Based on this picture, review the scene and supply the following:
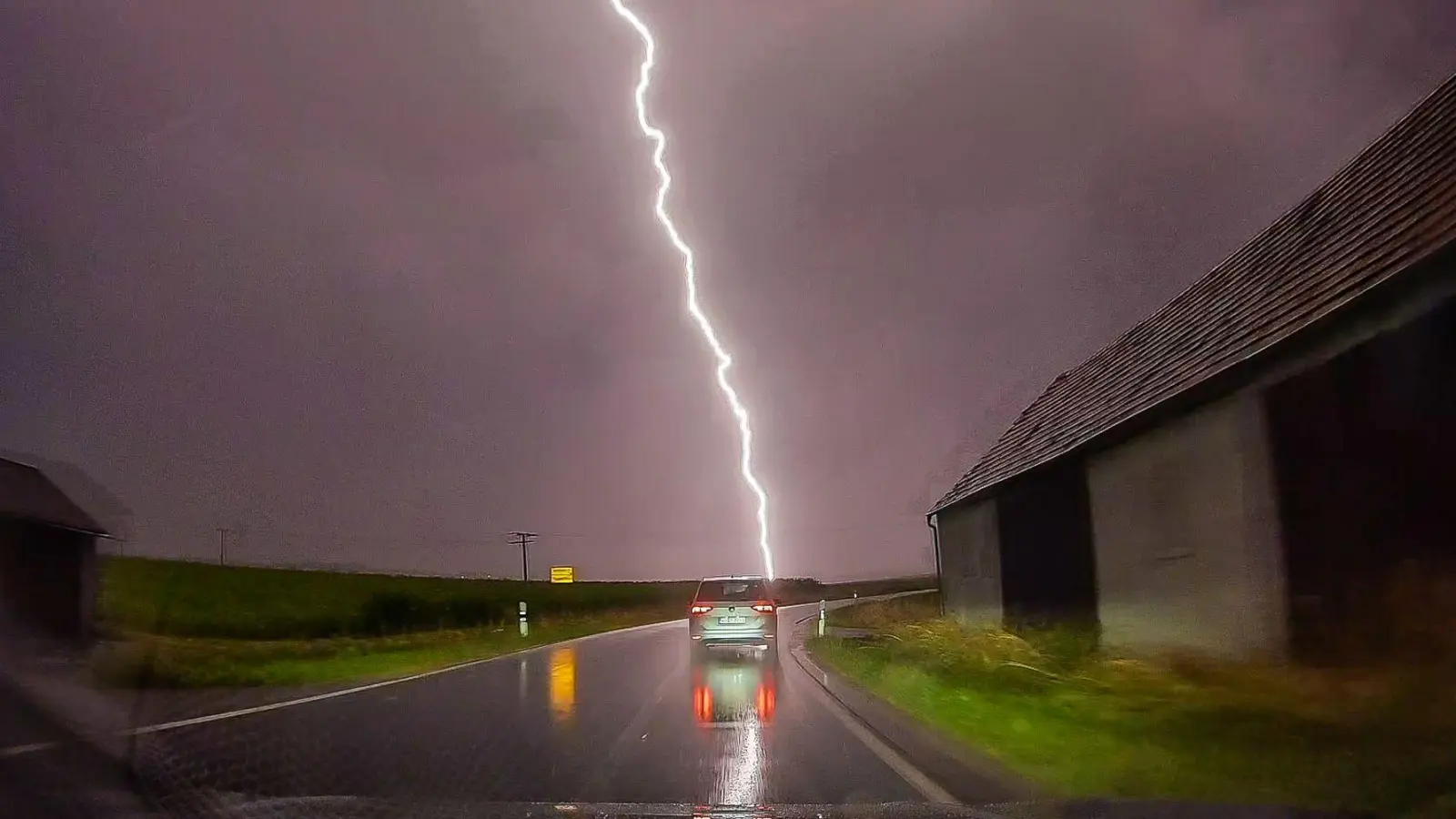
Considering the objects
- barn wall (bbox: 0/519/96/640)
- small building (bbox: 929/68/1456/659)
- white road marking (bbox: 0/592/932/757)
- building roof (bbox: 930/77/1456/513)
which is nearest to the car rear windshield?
white road marking (bbox: 0/592/932/757)

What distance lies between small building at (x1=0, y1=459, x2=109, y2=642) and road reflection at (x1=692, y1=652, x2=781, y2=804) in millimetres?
11045

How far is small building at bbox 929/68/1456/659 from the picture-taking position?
10688 mm

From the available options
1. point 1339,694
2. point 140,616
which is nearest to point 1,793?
point 1339,694

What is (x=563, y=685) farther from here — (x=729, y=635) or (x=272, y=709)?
(x=729, y=635)

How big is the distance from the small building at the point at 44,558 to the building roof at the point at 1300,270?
18.0 m

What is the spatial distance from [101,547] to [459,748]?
22011mm

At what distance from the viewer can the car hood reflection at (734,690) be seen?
41.4ft

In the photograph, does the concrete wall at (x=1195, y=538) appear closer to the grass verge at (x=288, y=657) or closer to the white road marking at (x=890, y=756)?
the white road marking at (x=890, y=756)

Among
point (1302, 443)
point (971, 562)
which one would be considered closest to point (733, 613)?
point (971, 562)

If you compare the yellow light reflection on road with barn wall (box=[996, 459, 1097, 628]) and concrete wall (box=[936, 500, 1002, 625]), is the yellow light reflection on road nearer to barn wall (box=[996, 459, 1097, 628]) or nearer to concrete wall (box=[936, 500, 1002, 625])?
barn wall (box=[996, 459, 1097, 628])

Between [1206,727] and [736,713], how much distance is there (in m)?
5.32

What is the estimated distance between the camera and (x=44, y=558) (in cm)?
2378

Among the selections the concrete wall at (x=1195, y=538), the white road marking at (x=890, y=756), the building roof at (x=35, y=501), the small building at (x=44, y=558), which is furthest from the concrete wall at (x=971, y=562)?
the building roof at (x=35, y=501)

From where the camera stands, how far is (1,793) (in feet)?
20.8
